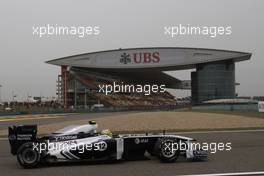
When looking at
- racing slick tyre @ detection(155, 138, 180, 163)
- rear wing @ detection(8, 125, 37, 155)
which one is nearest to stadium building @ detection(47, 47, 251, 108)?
racing slick tyre @ detection(155, 138, 180, 163)

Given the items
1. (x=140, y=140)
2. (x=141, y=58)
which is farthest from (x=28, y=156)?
(x=141, y=58)

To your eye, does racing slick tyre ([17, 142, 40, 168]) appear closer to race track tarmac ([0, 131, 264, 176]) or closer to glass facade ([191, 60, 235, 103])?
race track tarmac ([0, 131, 264, 176])

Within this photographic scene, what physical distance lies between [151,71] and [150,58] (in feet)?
16.7

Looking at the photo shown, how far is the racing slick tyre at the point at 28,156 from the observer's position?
8.81m

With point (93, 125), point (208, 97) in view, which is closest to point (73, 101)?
point (208, 97)

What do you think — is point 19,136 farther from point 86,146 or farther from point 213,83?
point 213,83

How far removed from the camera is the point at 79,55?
3233 inches

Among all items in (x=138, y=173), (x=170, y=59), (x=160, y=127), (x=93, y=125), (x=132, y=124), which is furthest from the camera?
(x=170, y=59)

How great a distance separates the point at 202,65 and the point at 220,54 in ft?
14.8

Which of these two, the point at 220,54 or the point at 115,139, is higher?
the point at 220,54

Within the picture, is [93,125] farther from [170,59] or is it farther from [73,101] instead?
[73,101]

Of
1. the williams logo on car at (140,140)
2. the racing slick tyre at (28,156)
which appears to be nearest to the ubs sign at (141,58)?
the williams logo on car at (140,140)

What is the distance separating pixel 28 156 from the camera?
8930 millimetres

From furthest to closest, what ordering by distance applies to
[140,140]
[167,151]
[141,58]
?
[141,58], [140,140], [167,151]
